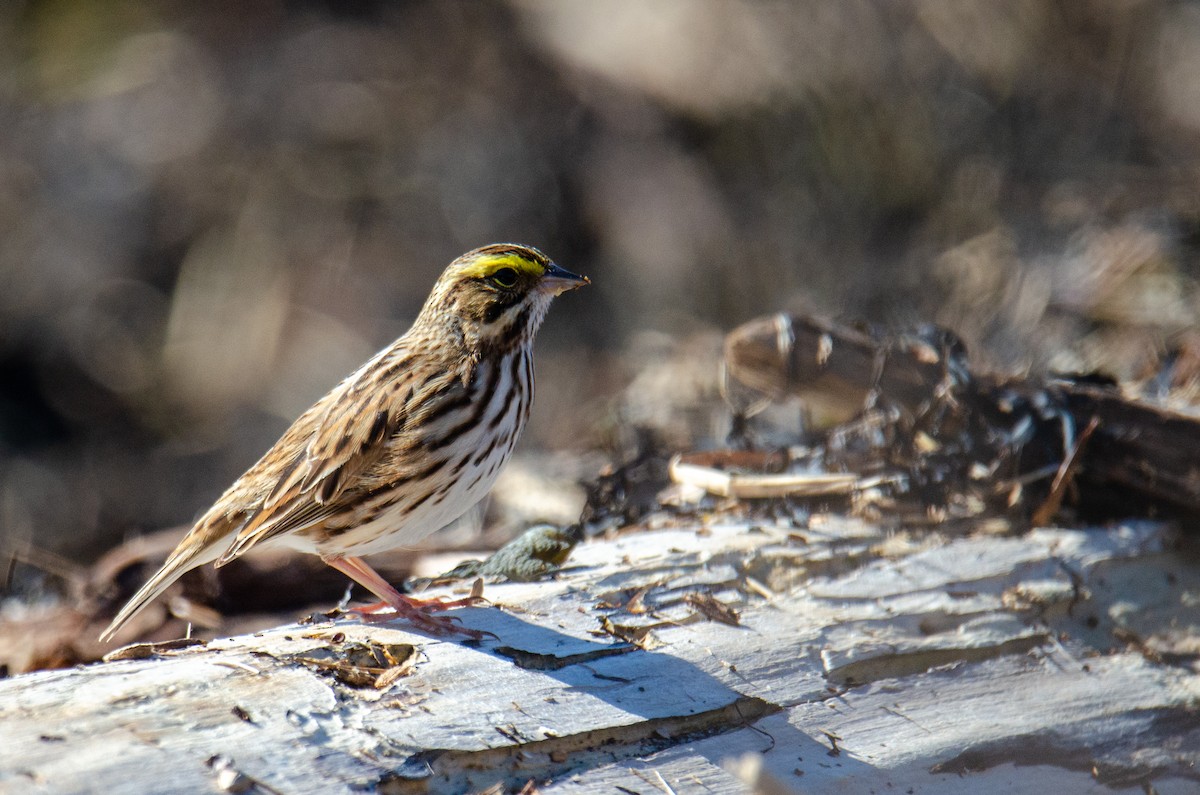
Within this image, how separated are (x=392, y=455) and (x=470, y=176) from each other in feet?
24.9

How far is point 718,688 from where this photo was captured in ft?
12.3

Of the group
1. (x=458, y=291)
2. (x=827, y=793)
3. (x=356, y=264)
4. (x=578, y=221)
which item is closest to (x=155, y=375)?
(x=356, y=264)

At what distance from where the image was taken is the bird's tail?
459cm

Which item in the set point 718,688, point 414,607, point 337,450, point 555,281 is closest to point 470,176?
point 555,281

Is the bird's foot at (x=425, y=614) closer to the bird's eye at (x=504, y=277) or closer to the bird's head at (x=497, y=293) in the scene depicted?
the bird's head at (x=497, y=293)

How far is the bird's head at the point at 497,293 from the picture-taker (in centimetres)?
496

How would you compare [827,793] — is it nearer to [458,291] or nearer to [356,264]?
[458,291]

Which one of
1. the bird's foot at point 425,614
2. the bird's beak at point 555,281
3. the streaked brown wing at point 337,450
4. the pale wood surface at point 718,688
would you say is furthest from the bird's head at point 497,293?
the bird's foot at point 425,614

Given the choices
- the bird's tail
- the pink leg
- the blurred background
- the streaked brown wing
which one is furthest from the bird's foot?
the blurred background

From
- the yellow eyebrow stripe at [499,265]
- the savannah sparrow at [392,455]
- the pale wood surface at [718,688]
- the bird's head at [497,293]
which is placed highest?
the yellow eyebrow stripe at [499,265]

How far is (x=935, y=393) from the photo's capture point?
5.03 meters

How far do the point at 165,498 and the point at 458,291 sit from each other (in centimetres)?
637

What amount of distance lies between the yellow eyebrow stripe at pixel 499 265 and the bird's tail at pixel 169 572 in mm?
1443

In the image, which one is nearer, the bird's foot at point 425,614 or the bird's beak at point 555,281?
the bird's foot at point 425,614
